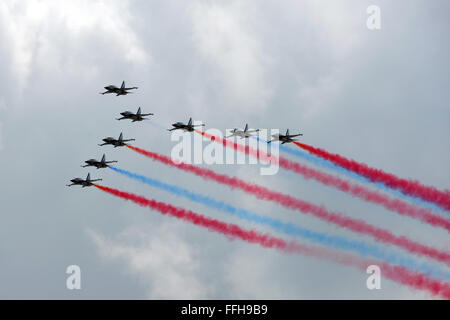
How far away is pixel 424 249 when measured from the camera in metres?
198
